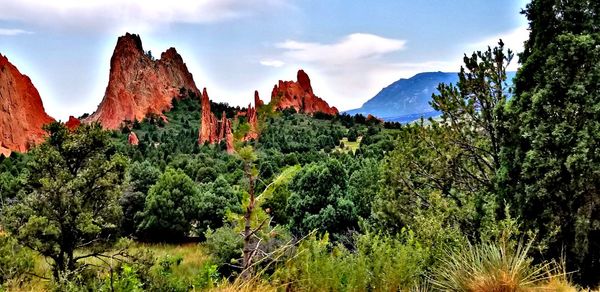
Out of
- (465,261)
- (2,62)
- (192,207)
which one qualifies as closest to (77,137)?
(465,261)

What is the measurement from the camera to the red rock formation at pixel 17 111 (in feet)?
224

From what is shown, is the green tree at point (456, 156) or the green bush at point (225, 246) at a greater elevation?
the green tree at point (456, 156)

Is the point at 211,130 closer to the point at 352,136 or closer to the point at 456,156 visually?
the point at 352,136

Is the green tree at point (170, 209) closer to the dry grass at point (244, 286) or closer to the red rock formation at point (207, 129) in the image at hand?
the dry grass at point (244, 286)

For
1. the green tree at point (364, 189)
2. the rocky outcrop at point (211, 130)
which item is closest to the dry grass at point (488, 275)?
→ the green tree at point (364, 189)

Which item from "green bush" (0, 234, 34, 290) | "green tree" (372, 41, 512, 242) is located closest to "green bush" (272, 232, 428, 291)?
"green tree" (372, 41, 512, 242)

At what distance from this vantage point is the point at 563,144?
323 inches

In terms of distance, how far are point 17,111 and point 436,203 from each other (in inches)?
3061

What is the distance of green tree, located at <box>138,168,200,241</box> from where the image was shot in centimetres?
3048

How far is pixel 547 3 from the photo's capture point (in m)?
9.21

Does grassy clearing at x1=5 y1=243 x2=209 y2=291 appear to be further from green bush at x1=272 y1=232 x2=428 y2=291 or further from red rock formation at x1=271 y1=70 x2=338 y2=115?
red rock formation at x1=271 y1=70 x2=338 y2=115

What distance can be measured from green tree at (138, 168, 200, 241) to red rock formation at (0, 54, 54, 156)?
43583 mm

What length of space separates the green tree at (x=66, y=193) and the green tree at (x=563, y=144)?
9.84 meters

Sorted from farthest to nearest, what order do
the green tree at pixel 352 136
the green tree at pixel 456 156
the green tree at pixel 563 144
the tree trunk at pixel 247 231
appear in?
the green tree at pixel 352 136 < the green tree at pixel 456 156 < the green tree at pixel 563 144 < the tree trunk at pixel 247 231
